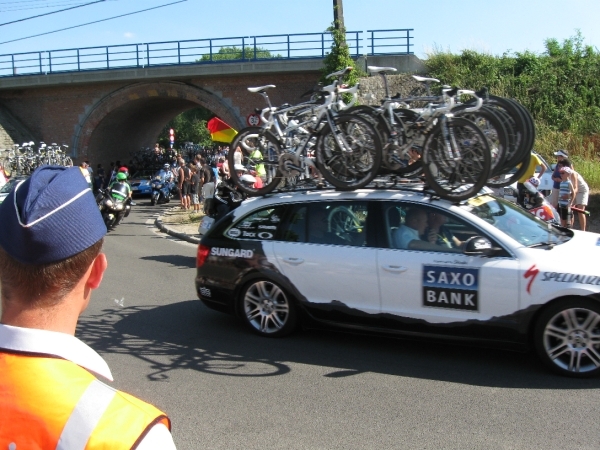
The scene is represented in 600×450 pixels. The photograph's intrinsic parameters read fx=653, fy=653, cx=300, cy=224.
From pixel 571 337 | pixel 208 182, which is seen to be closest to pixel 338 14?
pixel 208 182

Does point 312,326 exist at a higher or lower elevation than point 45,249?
lower

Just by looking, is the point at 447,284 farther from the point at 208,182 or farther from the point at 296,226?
the point at 208,182

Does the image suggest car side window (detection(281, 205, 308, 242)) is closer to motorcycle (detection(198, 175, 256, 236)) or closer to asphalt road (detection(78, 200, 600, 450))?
asphalt road (detection(78, 200, 600, 450))

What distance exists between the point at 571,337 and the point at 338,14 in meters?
21.7

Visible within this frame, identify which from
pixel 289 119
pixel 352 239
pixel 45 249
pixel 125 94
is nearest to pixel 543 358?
pixel 352 239

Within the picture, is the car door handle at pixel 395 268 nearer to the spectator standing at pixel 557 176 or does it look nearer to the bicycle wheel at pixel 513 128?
the bicycle wheel at pixel 513 128

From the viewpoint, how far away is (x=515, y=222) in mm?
6172

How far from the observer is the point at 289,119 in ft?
26.3

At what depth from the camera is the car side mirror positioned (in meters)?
5.70

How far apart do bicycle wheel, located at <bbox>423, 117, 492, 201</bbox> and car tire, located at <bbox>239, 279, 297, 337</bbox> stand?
74.7 inches

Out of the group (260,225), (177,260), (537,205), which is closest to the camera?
(260,225)

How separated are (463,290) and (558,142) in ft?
58.3

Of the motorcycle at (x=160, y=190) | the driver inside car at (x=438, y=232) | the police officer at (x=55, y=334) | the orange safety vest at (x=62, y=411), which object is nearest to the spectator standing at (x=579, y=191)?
the driver inside car at (x=438, y=232)

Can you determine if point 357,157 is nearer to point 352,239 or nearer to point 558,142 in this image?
point 352,239
